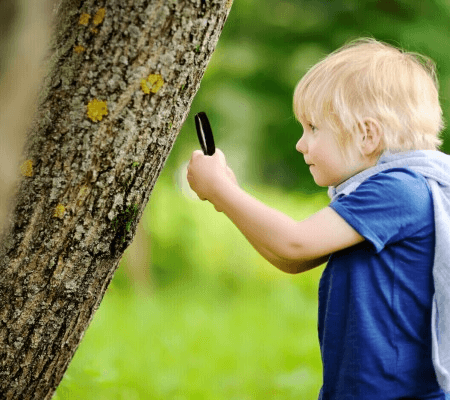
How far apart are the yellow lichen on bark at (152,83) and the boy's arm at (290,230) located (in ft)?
1.16

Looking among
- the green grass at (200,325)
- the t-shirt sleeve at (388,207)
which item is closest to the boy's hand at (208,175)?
the t-shirt sleeve at (388,207)

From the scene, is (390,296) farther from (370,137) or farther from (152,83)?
(152,83)

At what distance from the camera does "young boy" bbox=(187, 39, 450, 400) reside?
1680 millimetres

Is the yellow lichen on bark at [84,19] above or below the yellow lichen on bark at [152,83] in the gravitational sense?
above

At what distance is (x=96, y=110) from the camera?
5.07ft

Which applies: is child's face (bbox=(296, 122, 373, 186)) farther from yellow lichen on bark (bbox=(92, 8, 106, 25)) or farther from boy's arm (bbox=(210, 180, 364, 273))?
yellow lichen on bark (bbox=(92, 8, 106, 25))

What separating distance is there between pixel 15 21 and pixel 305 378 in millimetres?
3445

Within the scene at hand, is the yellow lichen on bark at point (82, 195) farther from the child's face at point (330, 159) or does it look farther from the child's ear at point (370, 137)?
the child's ear at point (370, 137)

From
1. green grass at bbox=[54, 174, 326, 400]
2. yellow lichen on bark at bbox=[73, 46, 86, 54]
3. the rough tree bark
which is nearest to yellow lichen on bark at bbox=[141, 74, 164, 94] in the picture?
the rough tree bark

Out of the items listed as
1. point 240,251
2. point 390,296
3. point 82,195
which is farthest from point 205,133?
point 240,251

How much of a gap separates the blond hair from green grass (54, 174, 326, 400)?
185 cm

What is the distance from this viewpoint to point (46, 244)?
63.9 inches

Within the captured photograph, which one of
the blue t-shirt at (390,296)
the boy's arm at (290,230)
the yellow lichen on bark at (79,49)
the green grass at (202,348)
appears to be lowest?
the green grass at (202,348)

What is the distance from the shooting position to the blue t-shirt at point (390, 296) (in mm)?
1688
